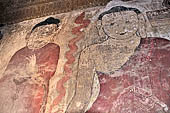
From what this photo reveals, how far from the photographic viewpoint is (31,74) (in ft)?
18.3

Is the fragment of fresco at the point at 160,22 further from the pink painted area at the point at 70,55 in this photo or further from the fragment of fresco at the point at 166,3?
the pink painted area at the point at 70,55

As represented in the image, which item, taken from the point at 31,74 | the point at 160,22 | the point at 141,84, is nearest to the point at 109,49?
the point at 141,84

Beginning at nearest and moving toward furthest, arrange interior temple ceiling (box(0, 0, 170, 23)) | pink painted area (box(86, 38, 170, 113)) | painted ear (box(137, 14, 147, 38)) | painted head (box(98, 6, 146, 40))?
pink painted area (box(86, 38, 170, 113))
painted ear (box(137, 14, 147, 38))
painted head (box(98, 6, 146, 40))
interior temple ceiling (box(0, 0, 170, 23))

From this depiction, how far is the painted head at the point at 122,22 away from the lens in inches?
225

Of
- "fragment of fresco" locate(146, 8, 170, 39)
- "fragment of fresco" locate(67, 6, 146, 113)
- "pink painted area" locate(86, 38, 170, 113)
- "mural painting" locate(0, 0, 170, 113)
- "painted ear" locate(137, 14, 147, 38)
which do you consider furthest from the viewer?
"painted ear" locate(137, 14, 147, 38)

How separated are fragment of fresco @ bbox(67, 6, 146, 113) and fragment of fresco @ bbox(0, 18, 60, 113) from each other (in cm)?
68

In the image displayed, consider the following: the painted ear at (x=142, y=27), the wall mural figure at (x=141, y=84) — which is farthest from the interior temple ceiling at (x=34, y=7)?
the wall mural figure at (x=141, y=84)

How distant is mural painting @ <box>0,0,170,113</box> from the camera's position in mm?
4609

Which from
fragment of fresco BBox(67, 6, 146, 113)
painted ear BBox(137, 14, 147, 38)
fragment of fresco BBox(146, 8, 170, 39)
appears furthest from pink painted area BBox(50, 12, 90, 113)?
fragment of fresco BBox(146, 8, 170, 39)

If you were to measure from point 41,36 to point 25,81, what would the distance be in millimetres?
1483

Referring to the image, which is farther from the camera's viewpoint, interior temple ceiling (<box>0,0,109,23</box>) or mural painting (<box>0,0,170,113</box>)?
interior temple ceiling (<box>0,0,109,23</box>)

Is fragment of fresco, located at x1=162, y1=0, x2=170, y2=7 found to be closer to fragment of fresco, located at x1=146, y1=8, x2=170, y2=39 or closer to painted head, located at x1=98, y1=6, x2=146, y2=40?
fragment of fresco, located at x1=146, y1=8, x2=170, y2=39

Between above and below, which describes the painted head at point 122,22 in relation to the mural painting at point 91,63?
above

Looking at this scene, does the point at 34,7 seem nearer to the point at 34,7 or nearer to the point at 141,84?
the point at 34,7
